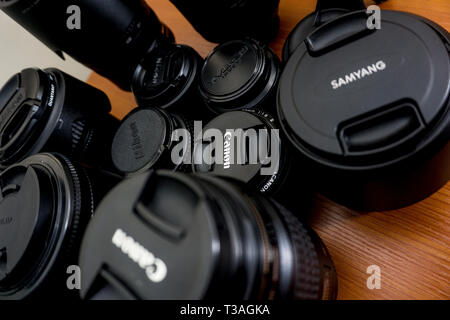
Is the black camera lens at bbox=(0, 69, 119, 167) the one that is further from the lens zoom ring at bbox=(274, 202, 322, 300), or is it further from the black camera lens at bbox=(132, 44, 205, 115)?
the lens zoom ring at bbox=(274, 202, 322, 300)

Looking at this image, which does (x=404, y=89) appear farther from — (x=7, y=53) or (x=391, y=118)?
(x=7, y=53)

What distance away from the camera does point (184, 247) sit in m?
0.32

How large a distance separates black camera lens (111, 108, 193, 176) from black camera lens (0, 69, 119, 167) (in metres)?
0.05

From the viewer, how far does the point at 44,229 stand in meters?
0.50

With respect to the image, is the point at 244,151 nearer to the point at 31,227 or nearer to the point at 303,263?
the point at 303,263

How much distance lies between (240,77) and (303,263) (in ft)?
1.05

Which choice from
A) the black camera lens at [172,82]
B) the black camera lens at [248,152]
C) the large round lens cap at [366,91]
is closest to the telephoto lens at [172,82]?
the black camera lens at [172,82]

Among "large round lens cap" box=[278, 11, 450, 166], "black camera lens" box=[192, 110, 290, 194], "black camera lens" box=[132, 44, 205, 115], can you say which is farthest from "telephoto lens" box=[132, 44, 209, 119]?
"large round lens cap" box=[278, 11, 450, 166]

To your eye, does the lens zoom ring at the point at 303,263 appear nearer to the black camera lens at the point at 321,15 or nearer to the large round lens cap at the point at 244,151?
the large round lens cap at the point at 244,151

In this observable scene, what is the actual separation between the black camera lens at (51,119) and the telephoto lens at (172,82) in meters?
0.09

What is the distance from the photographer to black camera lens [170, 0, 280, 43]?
0.60 metres

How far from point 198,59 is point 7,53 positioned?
78 cm

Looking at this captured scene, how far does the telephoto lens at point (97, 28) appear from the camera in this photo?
0.59 metres
